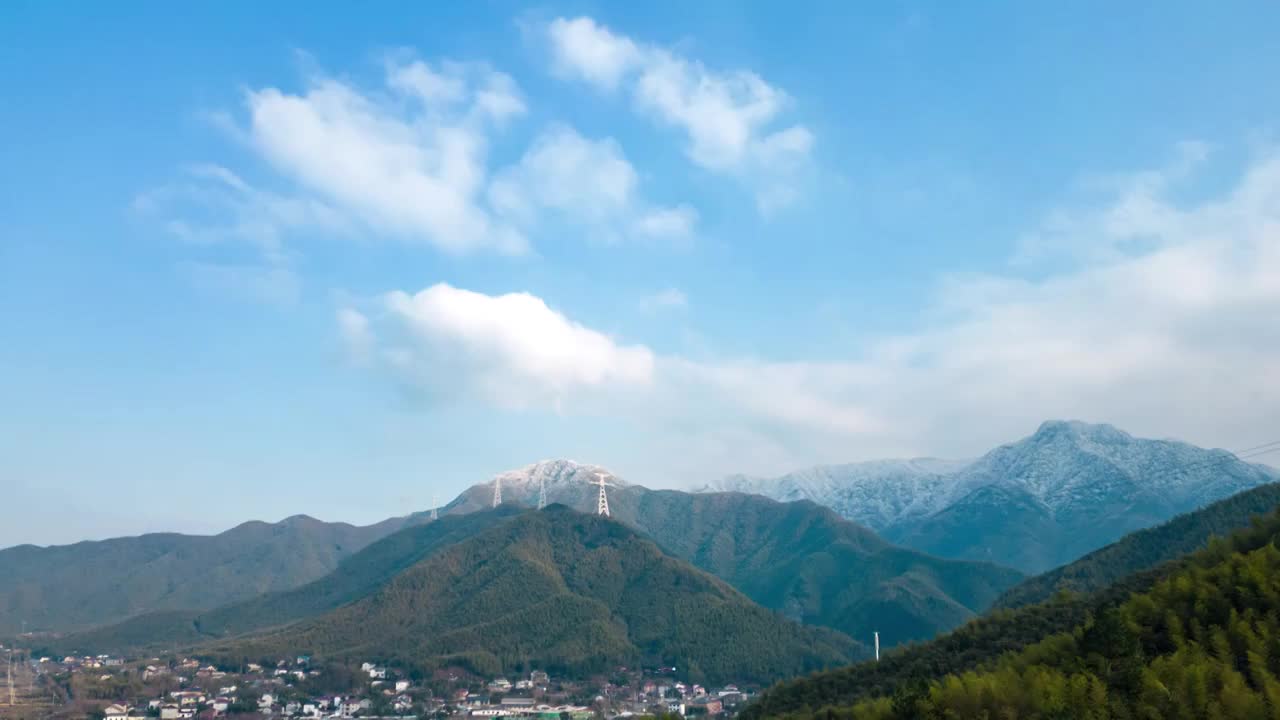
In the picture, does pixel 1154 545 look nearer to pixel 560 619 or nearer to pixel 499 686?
pixel 499 686

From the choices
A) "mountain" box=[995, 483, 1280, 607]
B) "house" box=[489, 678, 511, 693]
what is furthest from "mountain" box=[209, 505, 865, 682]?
"mountain" box=[995, 483, 1280, 607]

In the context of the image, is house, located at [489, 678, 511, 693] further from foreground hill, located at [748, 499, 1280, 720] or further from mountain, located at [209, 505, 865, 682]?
foreground hill, located at [748, 499, 1280, 720]

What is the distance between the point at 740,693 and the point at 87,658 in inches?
4465

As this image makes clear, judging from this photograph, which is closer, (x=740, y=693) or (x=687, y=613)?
(x=740, y=693)

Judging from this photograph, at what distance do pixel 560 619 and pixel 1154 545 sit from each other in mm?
84101

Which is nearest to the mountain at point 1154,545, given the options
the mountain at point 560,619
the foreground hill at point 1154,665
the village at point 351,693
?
the village at point 351,693

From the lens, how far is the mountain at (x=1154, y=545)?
84688mm

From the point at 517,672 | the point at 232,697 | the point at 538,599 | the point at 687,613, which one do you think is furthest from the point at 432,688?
the point at 687,613

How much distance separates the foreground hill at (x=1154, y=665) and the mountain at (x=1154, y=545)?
48.9 metres

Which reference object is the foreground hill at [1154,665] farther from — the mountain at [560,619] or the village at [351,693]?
the mountain at [560,619]

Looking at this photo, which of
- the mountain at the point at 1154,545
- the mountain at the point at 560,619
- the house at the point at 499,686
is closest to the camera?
the mountain at the point at 1154,545

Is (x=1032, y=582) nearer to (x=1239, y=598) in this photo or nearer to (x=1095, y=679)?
(x=1239, y=598)

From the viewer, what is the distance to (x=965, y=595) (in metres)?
173

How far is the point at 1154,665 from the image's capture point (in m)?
28.9
